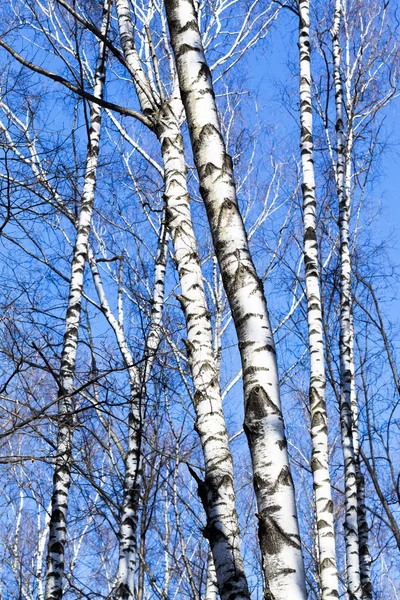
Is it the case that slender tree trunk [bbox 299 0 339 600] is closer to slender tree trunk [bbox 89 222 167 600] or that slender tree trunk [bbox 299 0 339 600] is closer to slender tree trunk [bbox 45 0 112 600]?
slender tree trunk [bbox 89 222 167 600]

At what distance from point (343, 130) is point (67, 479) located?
4640 mm

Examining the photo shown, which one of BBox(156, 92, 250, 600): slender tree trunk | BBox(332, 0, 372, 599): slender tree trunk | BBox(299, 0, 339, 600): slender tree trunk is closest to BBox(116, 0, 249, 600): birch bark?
Answer: BBox(156, 92, 250, 600): slender tree trunk

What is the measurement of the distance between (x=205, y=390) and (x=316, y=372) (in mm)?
2471

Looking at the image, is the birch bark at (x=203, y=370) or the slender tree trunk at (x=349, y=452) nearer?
the birch bark at (x=203, y=370)

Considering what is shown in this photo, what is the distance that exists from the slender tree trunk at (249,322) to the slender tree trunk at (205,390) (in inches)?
20.4

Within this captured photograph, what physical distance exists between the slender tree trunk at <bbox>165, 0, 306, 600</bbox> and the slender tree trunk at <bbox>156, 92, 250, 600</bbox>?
52cm

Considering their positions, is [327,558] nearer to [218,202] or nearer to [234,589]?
[234,589]

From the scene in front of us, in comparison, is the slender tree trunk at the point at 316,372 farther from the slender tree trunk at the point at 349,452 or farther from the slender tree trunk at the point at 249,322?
the slender tree trunk at the point at 249,322

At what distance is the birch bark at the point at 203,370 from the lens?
2773 millimetres

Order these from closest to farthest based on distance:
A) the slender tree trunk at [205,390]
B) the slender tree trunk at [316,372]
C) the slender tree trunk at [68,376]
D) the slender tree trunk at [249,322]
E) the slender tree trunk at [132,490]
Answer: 1. the slender tree trunk at [249,322]
2. the slender tree trunk at [205,390]
3. the slender tree trunk at [68,376]
4. the slender tree trunk at [316,372]
5. the slender tree trunk at [132,490]

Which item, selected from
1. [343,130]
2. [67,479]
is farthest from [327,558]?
[343,130]

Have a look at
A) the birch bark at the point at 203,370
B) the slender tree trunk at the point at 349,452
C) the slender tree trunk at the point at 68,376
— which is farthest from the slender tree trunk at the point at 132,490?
the slender tree trunk at the point at 349,452

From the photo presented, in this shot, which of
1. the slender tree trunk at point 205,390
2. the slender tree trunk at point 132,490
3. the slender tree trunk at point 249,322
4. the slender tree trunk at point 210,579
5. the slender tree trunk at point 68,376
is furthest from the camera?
the slender tree trunk at point 210,579

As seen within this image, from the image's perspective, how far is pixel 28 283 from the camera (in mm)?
5676
